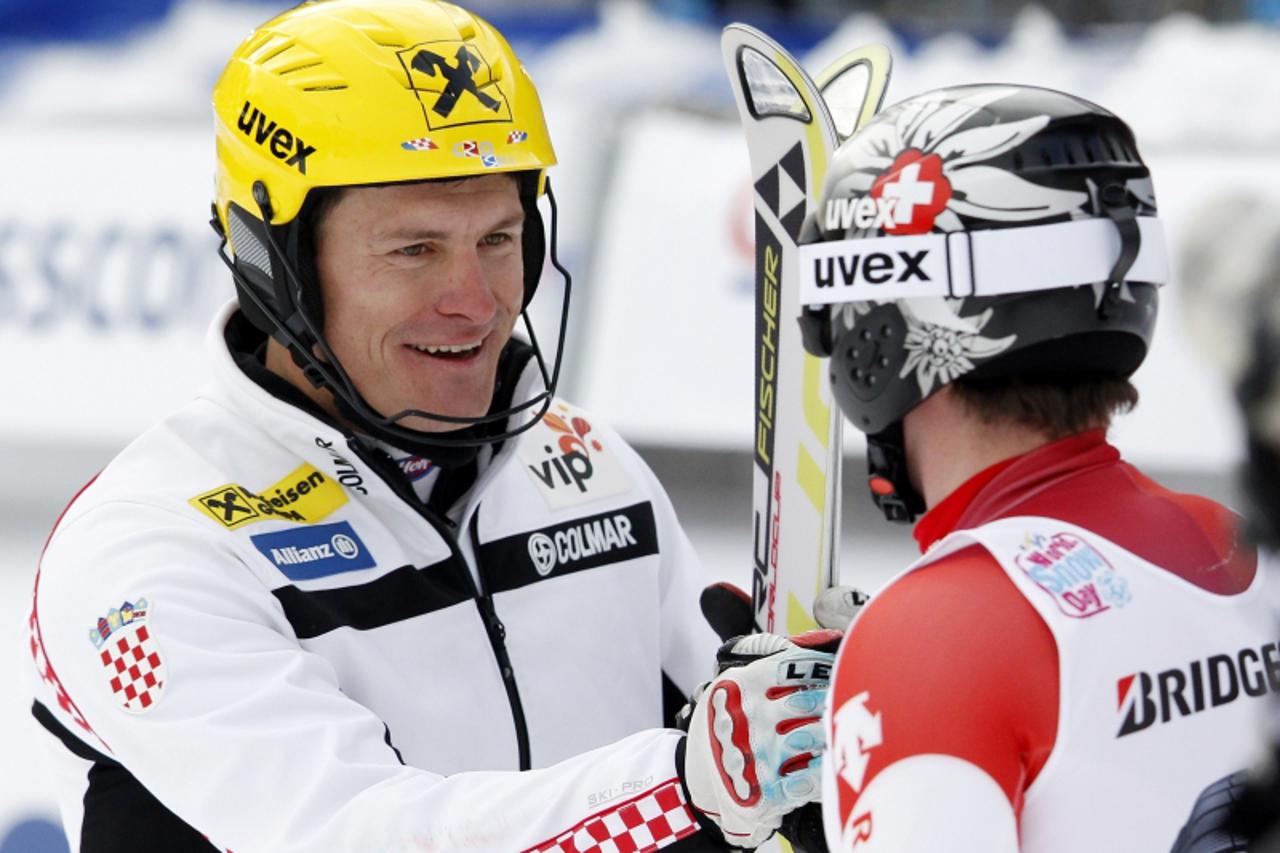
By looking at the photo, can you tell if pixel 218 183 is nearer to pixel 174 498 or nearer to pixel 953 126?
pixel 174 498

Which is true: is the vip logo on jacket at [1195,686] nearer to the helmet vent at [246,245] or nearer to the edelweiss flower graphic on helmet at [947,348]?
the edelweiss flower graphic on helmet at [947,348]

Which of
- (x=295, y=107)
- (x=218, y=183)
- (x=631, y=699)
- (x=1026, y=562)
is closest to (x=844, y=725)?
(x=1026, y=562)

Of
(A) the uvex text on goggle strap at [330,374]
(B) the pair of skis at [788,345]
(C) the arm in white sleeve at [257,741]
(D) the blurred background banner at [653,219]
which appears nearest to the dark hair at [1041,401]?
(C) the arm in white sleeve at [257,741]

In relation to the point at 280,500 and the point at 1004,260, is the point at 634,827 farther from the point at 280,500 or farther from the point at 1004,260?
the point at 1004,260

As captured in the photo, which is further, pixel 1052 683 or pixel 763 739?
pixel 763 739

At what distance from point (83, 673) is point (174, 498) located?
242mm

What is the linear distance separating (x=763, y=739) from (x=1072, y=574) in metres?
0.48

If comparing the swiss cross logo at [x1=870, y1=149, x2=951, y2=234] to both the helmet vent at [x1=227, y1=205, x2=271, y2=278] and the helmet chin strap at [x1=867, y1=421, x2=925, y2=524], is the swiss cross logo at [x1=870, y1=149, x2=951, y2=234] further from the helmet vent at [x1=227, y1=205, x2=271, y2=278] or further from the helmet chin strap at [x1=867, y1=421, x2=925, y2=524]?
the helmet vent at [x1=227, y1=205, x2=271, y2=278]

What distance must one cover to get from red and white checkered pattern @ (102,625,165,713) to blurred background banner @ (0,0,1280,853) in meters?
3.38

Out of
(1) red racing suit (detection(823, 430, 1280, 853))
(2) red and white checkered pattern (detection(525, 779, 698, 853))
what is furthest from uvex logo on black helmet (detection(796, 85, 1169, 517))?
(2) red and white checkered pattern (detection(525, 779, 698, 853))

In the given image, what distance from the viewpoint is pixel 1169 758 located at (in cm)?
149

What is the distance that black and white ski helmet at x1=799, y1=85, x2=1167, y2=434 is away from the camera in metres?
1.61

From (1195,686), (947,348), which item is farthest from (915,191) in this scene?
(1195,686)

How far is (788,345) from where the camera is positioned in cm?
243
